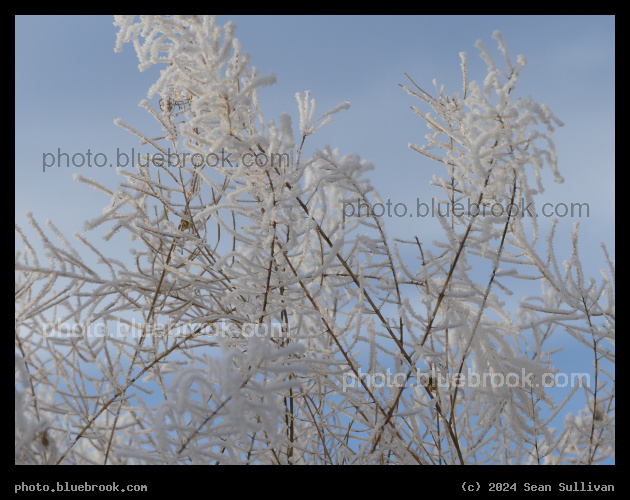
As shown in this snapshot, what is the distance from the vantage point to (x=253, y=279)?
1605 mm

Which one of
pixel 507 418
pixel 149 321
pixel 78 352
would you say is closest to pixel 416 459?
pixel 507 418

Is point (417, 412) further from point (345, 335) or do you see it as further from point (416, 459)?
point (345, 335)

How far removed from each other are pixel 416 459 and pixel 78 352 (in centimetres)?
123

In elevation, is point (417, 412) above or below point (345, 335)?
below
